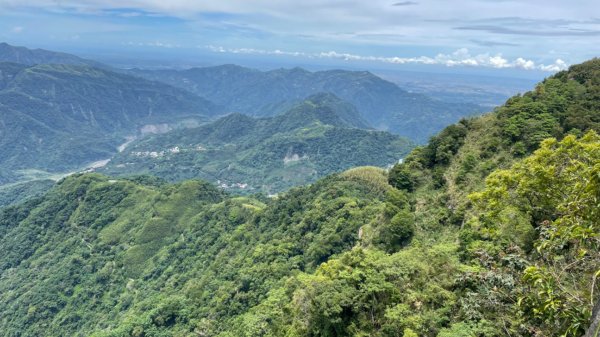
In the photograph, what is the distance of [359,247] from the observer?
124 feet

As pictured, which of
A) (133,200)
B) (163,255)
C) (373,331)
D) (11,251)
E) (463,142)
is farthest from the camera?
(133,200)

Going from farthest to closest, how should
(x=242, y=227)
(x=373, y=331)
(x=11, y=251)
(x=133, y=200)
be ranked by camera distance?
1. (x=133, y=200)
2. (x=11, y=251)
3. (x=242, y=227)
4. (x=373, y=331)

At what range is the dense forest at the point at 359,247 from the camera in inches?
585

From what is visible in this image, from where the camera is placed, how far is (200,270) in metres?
85.3

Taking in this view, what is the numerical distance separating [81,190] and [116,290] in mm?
53088

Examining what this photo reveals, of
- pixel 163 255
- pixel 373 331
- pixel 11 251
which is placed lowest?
pixel 11 251

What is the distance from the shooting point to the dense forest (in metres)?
14.9

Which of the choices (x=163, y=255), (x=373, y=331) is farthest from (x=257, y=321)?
(x=163, y=255)

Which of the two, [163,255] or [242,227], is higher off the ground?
[242,227]

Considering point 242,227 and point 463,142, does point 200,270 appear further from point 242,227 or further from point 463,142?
point 463,142

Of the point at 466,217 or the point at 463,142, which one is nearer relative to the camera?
the point at 466,217

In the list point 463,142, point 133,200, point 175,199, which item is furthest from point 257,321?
Answer: point 133,200

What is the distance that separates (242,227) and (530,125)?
64720mm

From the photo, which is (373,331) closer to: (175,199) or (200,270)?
(200,270)
